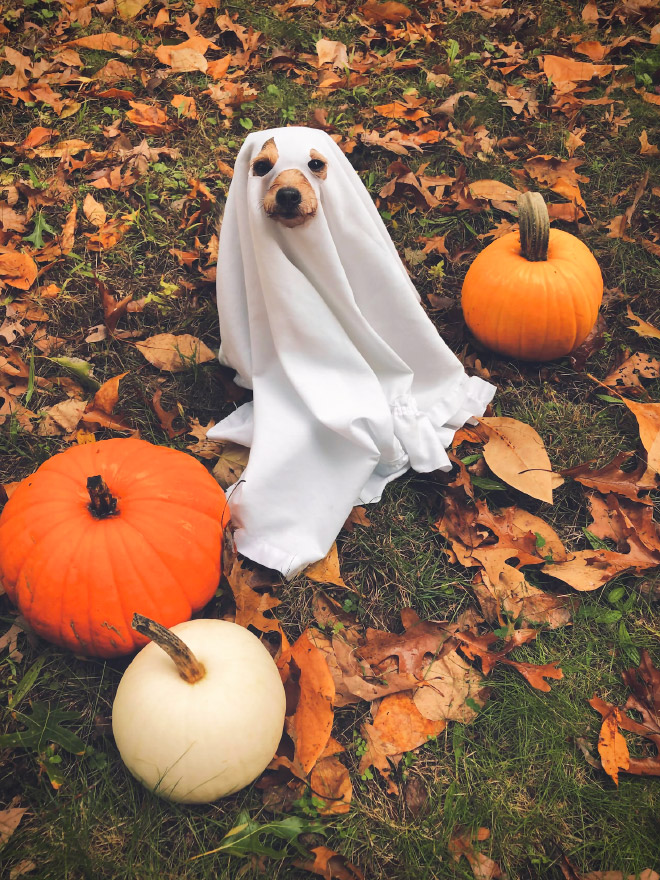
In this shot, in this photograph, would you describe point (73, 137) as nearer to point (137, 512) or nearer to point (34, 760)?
point (137, 512)

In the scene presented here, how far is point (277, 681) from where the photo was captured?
1.93 meters

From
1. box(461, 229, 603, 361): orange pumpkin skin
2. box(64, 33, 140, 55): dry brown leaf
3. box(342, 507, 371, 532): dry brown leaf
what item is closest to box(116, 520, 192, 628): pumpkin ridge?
box(342, 507, 371, 532): dry brown leaf

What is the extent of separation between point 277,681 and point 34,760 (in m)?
0.79

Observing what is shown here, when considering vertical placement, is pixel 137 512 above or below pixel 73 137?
below

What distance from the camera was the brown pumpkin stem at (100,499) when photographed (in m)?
1.94

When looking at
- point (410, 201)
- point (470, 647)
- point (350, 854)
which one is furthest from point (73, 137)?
point (350, 854)

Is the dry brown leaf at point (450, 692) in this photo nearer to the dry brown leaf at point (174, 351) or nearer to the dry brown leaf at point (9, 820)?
the dry brown leaf at point (9, 820)

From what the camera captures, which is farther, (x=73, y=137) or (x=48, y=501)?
(x=73, y=137)

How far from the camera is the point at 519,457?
2654 millimetres

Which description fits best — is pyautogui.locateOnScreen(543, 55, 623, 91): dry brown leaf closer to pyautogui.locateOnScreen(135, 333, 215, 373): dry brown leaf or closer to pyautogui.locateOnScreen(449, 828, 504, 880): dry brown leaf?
pyautogui.locateOnScreen(135, 333, 215, 373): dry brown leaf

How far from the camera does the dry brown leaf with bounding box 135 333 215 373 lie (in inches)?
114

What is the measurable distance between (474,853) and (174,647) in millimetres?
1059

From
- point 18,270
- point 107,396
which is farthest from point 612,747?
point 18,270

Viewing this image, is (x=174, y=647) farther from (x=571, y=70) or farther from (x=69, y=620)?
(x=571, y=70)
